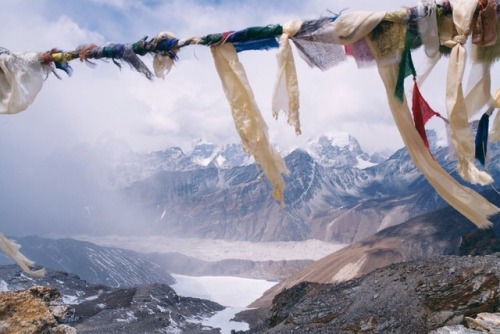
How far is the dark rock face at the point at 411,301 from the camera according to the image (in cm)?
1357

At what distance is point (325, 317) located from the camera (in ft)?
59.9

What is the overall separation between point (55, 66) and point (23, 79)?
13.2 inches

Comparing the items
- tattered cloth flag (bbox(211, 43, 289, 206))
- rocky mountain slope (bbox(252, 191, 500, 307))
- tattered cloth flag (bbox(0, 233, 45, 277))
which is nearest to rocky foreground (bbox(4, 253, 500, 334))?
tattered cloth flag (bbox(0, 233, 45, 277))

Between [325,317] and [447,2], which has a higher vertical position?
[447,2]

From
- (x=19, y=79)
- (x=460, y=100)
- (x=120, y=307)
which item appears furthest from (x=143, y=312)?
(x=460, y=100)

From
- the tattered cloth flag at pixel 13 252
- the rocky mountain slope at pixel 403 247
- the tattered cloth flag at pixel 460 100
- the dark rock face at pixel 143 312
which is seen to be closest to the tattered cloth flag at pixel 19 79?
the tattered cloth flag at pixel 13 252

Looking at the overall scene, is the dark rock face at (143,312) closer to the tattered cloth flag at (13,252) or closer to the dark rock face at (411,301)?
the dark rock face at (411,301)

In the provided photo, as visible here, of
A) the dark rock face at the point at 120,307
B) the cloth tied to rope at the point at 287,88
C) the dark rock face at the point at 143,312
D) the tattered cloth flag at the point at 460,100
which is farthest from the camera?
the dark rock face at the point at 143,312

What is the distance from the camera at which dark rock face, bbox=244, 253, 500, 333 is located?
13570 mm

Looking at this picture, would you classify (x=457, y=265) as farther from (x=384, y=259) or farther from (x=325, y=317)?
(x=384, y=259)

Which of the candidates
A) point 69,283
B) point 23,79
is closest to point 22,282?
point 69,283

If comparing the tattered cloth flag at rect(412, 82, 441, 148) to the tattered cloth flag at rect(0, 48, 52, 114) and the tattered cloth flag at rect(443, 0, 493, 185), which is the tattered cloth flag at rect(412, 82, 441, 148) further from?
the tattered cloth flag at rect(0, 48, 52, 114)

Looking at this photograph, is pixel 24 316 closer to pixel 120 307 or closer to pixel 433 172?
pixel 433 172

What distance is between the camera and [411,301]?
1552cm
